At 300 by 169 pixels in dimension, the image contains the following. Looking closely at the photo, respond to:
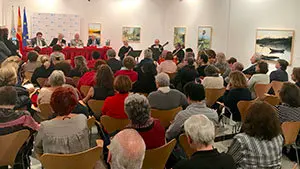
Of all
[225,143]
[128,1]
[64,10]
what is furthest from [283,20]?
[64,10]

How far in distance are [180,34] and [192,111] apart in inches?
457

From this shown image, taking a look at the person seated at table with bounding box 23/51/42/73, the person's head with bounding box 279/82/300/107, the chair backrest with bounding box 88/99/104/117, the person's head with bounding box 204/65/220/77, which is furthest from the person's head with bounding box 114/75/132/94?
the person seated at table with bounding box 23/51/42/73

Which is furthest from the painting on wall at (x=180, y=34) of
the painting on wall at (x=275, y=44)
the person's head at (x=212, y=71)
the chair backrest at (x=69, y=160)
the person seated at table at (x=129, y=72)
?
the chair backrest at (x=69, y=160)

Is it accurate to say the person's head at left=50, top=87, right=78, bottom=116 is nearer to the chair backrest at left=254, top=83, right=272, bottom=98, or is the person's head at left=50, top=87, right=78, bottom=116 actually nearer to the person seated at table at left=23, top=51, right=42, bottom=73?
the chair backrest at left=254, top=83, right=272, bottom=98

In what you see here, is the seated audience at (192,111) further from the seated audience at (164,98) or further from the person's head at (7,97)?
the person's head at (7,97)

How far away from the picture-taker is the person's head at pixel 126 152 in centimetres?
236

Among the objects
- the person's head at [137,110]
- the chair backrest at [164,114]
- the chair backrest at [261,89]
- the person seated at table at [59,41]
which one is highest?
the person seated at table at [59,41]

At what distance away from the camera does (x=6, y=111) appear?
3404 mm

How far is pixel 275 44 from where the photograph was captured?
10758 mm

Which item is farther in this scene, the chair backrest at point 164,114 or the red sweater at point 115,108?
the chair backrest at point 164,114

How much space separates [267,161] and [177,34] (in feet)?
41.7

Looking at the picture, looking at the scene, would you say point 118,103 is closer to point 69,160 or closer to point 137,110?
point 137,110

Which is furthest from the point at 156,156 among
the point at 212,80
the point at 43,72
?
the point at 43,72

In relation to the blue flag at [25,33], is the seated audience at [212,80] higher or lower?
lower
